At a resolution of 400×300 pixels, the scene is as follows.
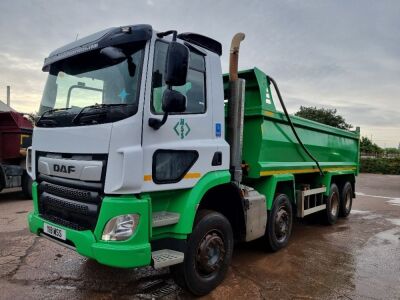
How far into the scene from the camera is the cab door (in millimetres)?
3340

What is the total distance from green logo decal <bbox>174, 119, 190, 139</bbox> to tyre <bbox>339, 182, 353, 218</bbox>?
19.5 feet

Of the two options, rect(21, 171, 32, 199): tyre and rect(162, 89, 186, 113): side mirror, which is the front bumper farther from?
rect(21, 171, 32, 199): tyre

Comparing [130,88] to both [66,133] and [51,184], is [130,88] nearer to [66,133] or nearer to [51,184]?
[66,133]

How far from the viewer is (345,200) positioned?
847cm

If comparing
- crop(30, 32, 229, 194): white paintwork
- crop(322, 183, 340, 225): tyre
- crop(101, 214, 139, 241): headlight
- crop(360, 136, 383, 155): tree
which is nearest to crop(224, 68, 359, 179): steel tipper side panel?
crop(30, 32, 229, 194): white paintwork

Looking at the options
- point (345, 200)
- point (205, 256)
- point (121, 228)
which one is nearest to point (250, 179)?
point (205, 256)

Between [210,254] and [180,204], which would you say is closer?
[180,204]

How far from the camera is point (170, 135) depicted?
3.52 metres

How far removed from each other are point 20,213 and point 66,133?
5.38 meters

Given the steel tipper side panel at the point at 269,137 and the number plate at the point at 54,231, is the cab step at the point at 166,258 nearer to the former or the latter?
the number plate at the point at 54,231

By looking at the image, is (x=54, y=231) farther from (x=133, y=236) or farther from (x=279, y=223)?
(x=279, y=223)

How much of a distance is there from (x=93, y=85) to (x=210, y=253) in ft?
7.12

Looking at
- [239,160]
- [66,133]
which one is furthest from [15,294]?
[239,160]

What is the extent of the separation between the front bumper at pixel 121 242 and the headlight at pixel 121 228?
32 mm
